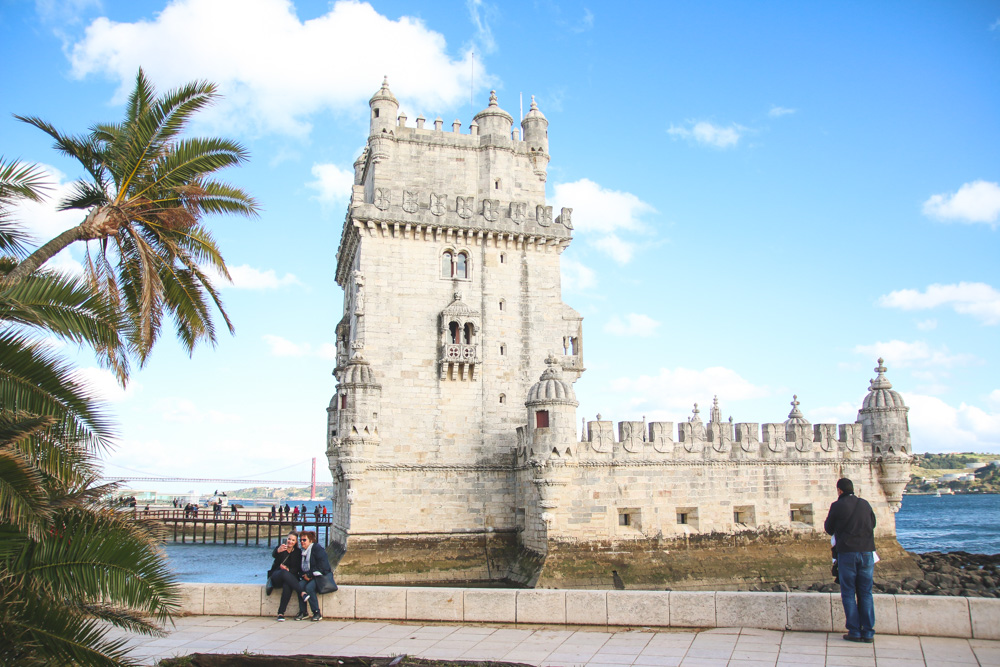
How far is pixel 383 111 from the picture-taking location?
27.8 metres

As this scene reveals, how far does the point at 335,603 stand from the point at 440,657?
3.16m

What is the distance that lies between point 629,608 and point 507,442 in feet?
49.3

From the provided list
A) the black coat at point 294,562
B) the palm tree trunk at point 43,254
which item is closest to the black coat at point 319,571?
the black coat at point 294,562

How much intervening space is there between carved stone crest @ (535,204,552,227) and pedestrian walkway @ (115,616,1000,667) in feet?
61.8

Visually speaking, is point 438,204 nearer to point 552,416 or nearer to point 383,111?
point 383,111

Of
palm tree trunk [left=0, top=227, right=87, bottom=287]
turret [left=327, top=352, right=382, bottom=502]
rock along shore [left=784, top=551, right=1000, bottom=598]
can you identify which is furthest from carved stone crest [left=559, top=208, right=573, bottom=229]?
palm tree trunk [left=0, top=227, right=87, bottom=287]

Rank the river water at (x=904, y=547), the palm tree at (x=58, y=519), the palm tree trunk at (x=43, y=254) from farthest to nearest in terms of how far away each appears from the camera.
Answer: the river water at (x=904, y=547) → the palm tree trunk at (x=43, y=254) → the palm tree at (x=58, y=519)

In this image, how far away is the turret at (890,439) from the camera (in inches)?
1057

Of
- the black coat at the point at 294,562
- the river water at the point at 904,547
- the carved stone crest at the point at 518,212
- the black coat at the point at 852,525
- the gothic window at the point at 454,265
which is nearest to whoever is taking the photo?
the black coat at the point at 852,525

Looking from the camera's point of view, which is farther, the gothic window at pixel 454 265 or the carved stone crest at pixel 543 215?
the carved stone crest at pixel 543 215

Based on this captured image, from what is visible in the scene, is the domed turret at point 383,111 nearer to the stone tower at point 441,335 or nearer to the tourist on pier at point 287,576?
the stone tower at point 441,335

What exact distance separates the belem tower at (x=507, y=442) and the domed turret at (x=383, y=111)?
71 mm

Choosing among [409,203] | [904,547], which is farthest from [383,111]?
[904,547]

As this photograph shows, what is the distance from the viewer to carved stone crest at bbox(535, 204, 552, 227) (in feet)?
91.9
